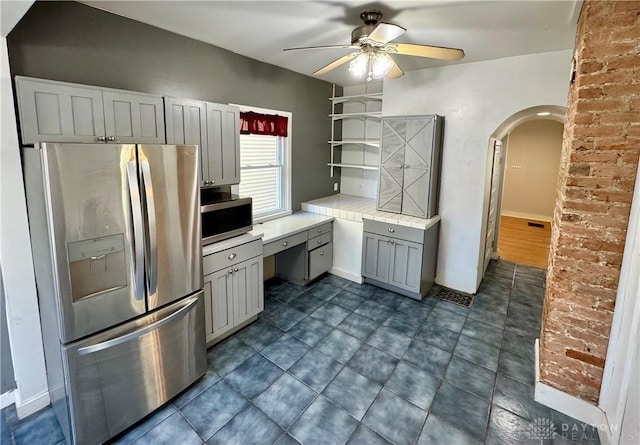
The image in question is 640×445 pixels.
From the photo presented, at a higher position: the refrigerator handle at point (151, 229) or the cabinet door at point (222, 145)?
the cabinet door at point (222, 145)

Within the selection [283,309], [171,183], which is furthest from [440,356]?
[171,183]

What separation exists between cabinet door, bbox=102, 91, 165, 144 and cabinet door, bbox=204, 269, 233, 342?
111cm

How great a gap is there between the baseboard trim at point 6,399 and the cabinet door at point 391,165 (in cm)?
352

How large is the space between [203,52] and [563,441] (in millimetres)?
3899

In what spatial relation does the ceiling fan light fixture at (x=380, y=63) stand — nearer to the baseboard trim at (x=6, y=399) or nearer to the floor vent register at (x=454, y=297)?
the floor vent register at (x=454, y=297)

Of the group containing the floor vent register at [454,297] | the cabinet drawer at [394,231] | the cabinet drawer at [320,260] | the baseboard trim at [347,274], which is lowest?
the floor vent register at [454,297]

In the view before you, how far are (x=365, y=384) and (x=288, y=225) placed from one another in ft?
6.09

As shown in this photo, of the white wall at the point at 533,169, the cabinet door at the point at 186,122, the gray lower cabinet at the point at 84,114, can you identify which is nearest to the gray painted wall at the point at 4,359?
the gray lower cabinet at the point at 84,114

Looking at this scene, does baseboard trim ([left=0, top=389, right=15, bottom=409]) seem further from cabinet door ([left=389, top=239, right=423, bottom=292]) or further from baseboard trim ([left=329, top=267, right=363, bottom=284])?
cabinet door ([left=389, top=239, right=423, bottom=292])

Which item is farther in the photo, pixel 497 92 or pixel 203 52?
pixel 497 92

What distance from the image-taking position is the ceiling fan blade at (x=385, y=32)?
1.91 m

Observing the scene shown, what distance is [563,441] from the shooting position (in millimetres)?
1923

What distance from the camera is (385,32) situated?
197cm

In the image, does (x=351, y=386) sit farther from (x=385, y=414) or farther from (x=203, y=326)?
(x=203, y=326)
